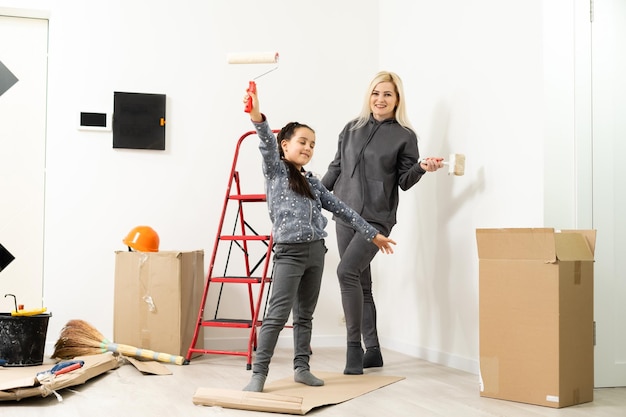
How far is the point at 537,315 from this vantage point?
8.46 ft

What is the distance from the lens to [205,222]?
Answer: 426cm

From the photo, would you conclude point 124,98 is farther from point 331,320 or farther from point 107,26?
point 331,320

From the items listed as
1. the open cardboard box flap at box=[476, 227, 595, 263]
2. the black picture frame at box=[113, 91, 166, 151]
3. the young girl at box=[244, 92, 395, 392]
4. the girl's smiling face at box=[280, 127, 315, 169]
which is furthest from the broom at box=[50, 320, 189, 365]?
the open cardboard box flap at box=[476, 227, 595, 263]

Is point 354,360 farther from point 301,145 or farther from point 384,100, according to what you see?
point 384,100

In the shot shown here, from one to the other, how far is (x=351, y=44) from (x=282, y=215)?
2.11 metres

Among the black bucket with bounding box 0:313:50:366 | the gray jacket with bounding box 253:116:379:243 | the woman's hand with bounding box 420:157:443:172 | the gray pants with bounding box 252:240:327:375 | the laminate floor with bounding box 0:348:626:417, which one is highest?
the woman's hand with bounding box 420:157:443:172

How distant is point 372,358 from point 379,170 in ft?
3.01

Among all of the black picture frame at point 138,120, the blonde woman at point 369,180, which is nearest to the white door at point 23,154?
the black picture frame at point 138,120

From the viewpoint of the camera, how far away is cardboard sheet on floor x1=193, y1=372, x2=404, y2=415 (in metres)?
2.47

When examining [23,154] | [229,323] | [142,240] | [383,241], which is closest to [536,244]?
[383,241]

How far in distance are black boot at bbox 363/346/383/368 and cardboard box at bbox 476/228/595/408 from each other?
83 cm

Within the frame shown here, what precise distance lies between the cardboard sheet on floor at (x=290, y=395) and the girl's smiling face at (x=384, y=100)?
1301 millimetres

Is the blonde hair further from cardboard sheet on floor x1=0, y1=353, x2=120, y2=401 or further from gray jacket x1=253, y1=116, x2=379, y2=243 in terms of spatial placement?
cardboard sheet on floor x1=0, y1=353, x2=120, y2=401

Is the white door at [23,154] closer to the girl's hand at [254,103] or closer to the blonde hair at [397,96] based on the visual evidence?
the blonde hair at [397,96]
